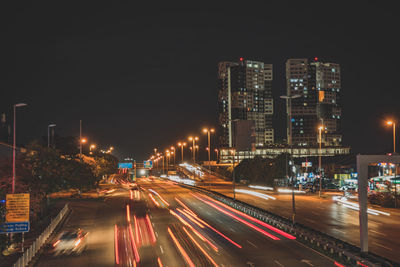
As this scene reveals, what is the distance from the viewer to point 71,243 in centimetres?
2814

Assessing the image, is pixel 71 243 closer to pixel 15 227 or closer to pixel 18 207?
pixel 15 227

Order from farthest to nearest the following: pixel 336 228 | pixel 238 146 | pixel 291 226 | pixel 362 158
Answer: pixel 238 146
pixel 336 228
pixel 291 226
pixel 362 158

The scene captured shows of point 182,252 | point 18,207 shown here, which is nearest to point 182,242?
point 182,252

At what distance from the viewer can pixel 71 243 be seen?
92.3 feet

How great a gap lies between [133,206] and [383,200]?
105ft

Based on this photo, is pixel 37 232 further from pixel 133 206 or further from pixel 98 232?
pixel 133 206

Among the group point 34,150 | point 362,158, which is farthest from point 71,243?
point 362,158

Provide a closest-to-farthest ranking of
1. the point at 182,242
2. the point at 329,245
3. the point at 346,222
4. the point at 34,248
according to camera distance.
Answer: the point at 329,245, the point at 34,248, the point at 182,242, the point at 346,222

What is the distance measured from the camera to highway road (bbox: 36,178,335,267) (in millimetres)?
21953

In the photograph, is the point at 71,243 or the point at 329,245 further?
the point at 71,243

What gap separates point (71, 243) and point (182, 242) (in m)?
8.18

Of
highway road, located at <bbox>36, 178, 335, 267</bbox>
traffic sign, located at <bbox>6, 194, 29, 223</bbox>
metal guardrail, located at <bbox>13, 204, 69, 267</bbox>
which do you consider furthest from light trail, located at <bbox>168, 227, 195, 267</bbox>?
traffic sign, located at <bbox>6, 194, 29, 223</bbox>

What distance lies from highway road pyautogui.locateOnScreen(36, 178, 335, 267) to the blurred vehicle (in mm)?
497

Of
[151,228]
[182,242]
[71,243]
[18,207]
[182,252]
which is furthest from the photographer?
[151,228]
